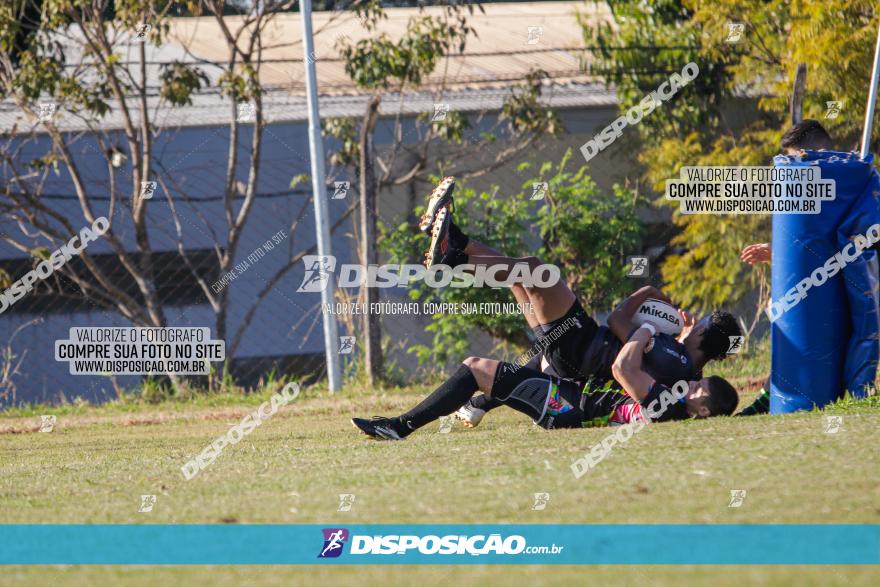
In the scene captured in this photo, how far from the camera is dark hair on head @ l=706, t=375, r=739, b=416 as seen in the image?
6914 mm

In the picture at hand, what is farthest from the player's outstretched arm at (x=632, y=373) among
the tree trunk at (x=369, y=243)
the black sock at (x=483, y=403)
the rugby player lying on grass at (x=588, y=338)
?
the tree trunk at (x=369, y=243)

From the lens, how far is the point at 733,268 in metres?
10.8

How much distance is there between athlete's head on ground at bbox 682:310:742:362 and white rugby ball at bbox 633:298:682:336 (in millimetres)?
134

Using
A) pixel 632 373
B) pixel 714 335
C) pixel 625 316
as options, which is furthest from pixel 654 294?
pixel 632 373

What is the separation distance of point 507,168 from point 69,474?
6957 mm

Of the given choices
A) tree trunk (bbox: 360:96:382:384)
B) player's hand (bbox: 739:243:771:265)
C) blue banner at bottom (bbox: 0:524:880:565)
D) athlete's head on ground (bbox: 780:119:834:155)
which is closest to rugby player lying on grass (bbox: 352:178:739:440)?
player's hand (bbox: 739:243:771:265)

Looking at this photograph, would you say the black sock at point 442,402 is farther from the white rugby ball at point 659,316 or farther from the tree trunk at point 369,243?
the tree trunk at point 369,243

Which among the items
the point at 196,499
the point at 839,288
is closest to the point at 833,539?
the point at 196,499

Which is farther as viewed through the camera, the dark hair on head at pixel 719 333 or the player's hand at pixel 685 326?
the player's hand at pixel 685 326

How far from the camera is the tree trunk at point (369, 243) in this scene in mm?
9867

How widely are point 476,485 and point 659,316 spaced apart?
265cm

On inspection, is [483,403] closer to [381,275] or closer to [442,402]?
[442,402]

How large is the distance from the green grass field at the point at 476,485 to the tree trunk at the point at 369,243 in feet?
7.31

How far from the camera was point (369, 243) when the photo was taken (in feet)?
32.9
